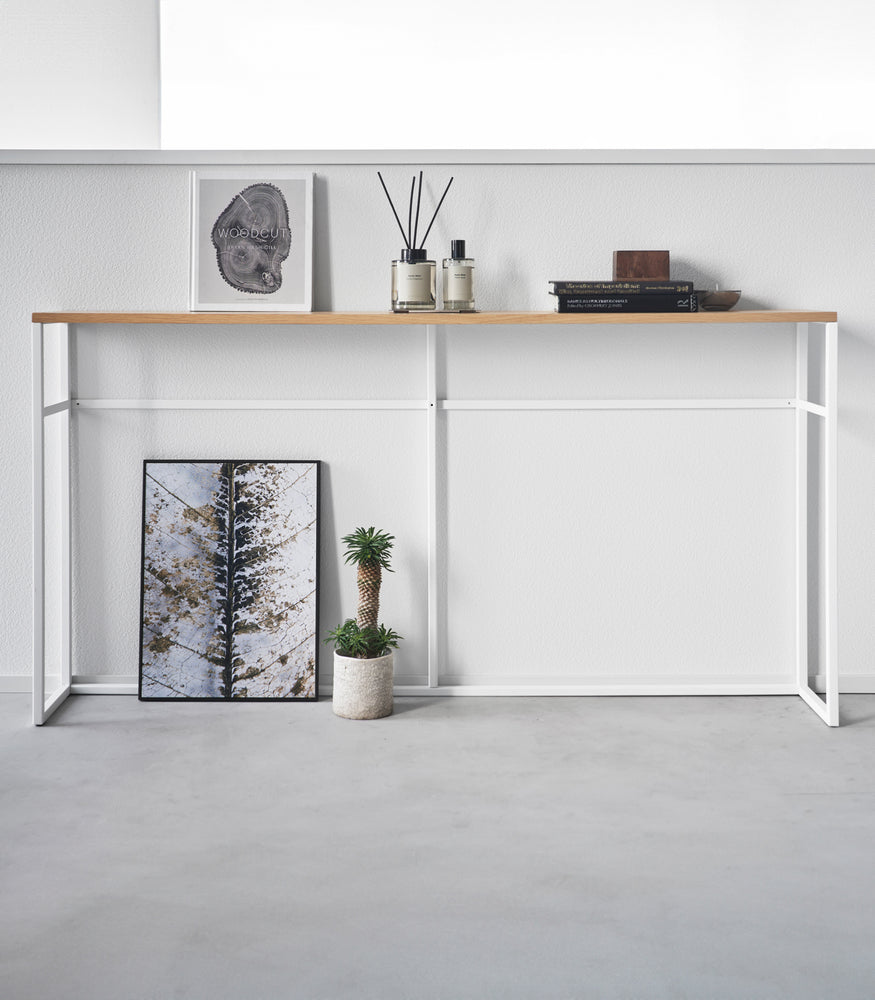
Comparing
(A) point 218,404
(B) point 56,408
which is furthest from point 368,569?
(B) point 56,408

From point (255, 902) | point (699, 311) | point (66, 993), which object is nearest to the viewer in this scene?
point (66, 993)

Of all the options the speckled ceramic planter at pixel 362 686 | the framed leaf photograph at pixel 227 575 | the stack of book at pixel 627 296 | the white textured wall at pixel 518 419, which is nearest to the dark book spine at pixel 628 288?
the stack of book at pixel 627 296

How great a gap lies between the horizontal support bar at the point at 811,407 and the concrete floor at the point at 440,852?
806mm

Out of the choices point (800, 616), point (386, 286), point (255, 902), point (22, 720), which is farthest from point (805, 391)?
point (22, 720)

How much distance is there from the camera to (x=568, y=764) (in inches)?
106

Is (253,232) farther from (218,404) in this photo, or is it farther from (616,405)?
(616,405)

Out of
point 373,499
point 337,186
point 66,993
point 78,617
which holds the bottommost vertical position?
point 66,993

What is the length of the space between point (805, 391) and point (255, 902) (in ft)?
6.56

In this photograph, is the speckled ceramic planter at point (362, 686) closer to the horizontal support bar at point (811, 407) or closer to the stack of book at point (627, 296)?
the stack of book at point (627, 296)

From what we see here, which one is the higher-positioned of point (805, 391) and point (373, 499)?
point (805, 391)
